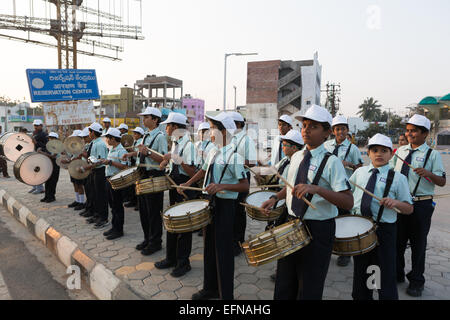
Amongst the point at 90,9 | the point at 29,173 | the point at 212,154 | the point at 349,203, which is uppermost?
the point at 90,9

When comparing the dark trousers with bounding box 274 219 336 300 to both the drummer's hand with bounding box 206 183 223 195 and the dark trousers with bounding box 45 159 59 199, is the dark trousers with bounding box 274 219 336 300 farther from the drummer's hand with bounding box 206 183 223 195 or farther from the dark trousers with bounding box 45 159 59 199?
the dark trousers with bounding box 45 159 59 199

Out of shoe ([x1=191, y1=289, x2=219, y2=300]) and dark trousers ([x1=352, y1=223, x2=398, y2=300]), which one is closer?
dark trousers ([x1=352, y1=223, x2=398, y2=300])

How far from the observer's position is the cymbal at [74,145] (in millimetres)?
7102

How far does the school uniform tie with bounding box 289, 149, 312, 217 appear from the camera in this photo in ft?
7.62

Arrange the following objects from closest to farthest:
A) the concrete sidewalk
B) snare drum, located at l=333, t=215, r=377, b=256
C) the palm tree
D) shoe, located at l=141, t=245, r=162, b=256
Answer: snare drum, located at l=333, t=215, r=377, b=256 < the concrete sidewalk < shoe, located at l=141, t=245, r=162, b=256 < the palm tree

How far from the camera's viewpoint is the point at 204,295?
338 cm

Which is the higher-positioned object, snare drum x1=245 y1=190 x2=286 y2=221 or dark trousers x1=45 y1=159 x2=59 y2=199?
snare drum x1=245 y1=190 x2=286 y2=221

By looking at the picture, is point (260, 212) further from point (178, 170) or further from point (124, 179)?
point (124, 179)

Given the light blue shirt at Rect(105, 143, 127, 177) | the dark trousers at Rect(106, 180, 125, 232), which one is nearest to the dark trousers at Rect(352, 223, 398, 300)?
the dark trousers at Rect(106, 180, 125, 232)

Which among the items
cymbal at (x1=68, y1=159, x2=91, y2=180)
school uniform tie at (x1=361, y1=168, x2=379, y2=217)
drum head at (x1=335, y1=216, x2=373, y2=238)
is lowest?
cymbal at (x1=68, y1=159, x2=91, y2=180)
